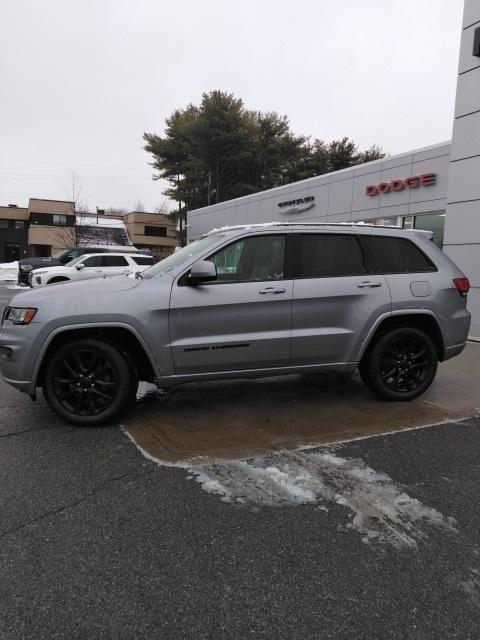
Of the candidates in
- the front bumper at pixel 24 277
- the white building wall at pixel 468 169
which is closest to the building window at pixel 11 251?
the front bumper at pixel 24 277

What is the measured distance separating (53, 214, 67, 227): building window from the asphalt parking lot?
2089 inches

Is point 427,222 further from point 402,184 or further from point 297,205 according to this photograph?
point 297,205

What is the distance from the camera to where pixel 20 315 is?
4.16 m

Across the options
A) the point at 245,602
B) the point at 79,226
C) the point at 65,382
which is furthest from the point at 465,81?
the point at 79,226

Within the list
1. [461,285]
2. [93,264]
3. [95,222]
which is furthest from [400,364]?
[95,222]

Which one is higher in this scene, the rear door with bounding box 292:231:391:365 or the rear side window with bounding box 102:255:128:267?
the rear side window with bounding box 102:255:128:267

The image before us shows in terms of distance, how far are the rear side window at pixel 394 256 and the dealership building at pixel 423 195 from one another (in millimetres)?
4433

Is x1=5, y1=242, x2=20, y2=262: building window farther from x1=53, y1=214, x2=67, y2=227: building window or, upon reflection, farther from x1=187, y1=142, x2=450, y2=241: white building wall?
x1=187, y1=142, x2=450, y2=241: white building wall

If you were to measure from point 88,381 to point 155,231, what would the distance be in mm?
56937

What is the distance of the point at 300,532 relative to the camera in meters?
2.78

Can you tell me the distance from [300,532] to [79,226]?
50.4 m

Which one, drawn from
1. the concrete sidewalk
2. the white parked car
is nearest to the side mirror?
the concrete sidewalk

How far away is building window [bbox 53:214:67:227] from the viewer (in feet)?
174

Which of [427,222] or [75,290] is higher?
[427,222]
